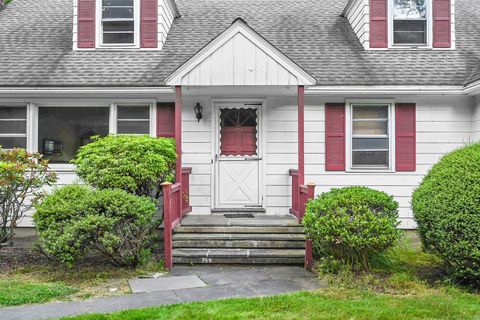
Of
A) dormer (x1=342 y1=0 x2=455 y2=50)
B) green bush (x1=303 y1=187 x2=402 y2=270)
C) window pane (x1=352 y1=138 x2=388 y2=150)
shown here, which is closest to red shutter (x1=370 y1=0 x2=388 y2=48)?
dormer (x1=342 y1=0 x2=455 y2=50)

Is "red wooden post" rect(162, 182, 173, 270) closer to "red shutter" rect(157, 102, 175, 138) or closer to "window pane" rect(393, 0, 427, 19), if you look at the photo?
"red shutter" rect(157, 102, 175, 138)

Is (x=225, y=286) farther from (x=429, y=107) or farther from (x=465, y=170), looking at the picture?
(x=429, y=107)

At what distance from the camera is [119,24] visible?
997 centimetres

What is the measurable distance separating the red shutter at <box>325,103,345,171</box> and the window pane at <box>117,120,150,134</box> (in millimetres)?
3840

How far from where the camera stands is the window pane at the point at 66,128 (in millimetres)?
9086

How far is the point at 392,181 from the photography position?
894 cm

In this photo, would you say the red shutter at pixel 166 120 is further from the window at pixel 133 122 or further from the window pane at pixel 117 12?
the window pane at pixel 117 12

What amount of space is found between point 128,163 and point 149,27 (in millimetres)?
4114

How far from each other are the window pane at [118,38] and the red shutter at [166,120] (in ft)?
6.91

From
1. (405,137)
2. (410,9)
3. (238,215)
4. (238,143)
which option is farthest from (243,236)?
(410,9)

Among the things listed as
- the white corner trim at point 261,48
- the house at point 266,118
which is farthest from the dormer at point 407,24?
the white corner trim at point 261,48

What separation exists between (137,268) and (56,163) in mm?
3919

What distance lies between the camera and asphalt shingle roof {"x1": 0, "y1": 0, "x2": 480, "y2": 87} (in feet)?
29.0

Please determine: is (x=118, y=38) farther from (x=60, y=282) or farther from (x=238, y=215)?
(x=60, y=282)
